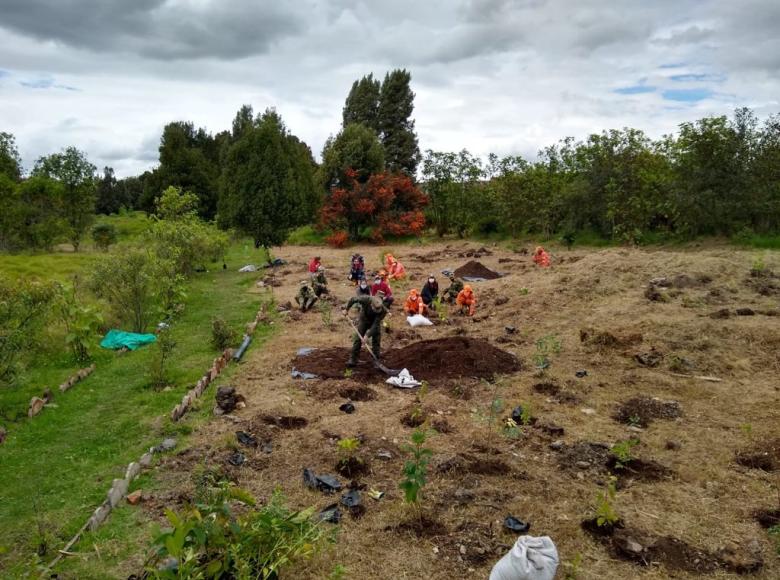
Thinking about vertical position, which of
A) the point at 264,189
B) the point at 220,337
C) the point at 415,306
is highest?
the point at 264,189

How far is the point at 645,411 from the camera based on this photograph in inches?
298

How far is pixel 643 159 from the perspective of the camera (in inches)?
851

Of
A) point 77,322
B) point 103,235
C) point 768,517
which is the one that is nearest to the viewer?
point 768,517

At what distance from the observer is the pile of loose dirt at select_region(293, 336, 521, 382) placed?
29.3 ft

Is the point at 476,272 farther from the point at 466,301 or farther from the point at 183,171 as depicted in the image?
the point at 183,171

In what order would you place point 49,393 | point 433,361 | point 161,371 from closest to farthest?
point 49,393, point 161,371, point 433,361

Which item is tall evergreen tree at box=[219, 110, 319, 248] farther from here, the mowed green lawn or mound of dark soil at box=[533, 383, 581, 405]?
mound of dark soil at box=[533, 383, 581, 405]

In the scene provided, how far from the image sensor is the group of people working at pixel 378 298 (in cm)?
939

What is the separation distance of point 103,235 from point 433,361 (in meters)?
23.2

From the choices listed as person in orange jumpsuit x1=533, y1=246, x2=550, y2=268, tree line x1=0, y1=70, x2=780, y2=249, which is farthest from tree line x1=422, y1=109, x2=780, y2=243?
person in orange jumpsuit x1=533, y1=246, x2=550, y2=268

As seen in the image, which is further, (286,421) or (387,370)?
(387,370)

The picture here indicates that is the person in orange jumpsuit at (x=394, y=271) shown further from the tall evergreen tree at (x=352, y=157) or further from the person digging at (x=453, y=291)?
the tall evergreen tree at (x=352, y=157)

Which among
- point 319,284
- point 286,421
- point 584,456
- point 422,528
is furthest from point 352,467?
point 319,284

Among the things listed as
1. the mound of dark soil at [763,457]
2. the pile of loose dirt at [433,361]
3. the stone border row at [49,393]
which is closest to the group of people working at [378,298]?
the pile of loose dirt at [433,361]
